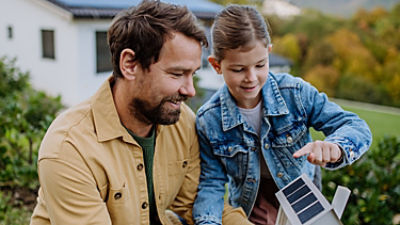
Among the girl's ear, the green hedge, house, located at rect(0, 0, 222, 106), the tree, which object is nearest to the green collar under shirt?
the girl's ear

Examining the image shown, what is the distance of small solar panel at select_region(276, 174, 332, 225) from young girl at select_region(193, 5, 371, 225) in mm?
276

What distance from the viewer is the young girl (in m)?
1.97

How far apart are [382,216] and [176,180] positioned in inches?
64.5

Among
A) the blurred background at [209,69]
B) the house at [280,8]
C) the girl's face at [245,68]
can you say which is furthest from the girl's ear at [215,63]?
the house at [280,8]

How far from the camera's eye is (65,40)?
10.3m

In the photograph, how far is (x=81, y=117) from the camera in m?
1.88

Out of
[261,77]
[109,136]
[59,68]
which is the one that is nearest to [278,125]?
[261,77]

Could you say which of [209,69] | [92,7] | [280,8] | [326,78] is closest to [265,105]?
[92,7]

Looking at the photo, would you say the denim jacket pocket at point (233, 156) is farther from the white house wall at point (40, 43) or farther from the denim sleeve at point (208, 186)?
the white house wall at point (40, 43)

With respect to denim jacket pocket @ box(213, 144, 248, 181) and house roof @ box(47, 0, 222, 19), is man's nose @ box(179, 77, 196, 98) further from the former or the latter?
house roof @ box(47, 0, 222, 19)

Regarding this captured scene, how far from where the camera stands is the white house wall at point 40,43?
10.3 meters

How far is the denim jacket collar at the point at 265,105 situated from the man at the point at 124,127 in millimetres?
355

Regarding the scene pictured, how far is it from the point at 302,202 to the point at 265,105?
22.4 inches

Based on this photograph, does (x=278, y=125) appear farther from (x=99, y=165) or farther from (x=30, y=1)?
(x=30, y=1)
